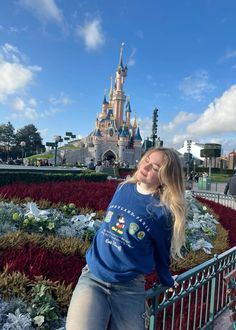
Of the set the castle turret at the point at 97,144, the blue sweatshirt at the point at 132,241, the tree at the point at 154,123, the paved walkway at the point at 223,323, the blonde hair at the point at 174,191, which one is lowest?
the paved walkway at the point at 223,323

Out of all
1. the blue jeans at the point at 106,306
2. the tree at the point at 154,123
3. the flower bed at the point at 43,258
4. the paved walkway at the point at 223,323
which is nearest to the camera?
the blue jeans at the point at 106,306

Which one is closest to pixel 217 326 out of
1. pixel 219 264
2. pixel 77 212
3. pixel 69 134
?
pixel 219 264

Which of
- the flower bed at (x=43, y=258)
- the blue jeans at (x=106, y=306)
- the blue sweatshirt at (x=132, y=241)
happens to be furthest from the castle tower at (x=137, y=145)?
the blue jeans at (x=106, y=306)

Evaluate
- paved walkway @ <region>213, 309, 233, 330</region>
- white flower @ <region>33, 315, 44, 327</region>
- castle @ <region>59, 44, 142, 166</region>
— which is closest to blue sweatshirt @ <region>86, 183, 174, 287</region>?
white flower @ <region>33, 315, 44, 327</region>

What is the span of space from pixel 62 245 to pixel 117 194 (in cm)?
208

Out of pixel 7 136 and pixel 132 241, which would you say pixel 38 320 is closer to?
pixel 132 241

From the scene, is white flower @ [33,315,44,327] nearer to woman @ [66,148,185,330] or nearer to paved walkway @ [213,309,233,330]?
woman @ [66,148,185,330]

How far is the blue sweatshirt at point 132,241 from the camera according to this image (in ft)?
7.03

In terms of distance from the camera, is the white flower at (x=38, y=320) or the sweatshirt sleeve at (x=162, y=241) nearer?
the sweatshirt sleeve at (x=162, y=241)

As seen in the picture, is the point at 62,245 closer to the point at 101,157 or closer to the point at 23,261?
the point at 23,261

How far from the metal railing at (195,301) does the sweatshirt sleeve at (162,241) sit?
224 millimetres

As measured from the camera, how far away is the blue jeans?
2014 mm

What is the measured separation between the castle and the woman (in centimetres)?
7991

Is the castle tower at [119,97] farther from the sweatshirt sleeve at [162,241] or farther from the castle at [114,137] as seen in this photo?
the sweatshirt sleeve at [162,241]
